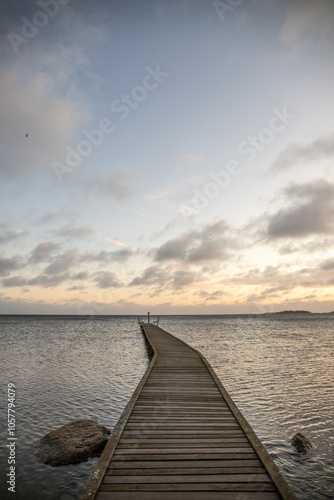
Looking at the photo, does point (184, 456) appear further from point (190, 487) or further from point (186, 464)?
point (190, 487)

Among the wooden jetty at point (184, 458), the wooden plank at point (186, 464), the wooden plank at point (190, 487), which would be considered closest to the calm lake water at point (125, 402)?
the wooden jetty at point (184, 458)

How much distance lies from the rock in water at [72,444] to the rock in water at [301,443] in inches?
203

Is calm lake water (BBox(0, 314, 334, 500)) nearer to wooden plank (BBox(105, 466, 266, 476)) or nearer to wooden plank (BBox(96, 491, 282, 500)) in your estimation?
wooden plank (BBox(105, 466, 266, 476))

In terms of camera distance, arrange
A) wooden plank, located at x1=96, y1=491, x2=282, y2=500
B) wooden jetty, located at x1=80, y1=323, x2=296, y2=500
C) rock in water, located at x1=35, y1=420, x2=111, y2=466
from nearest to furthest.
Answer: wooden plank, located at x1=96, y1=491, x2=282, y2=500, wooden jetty, located at x1=80, y1=323, x2=296, y2=500, rock in water, located at x1=35, y1=420, x2=111, y2=466

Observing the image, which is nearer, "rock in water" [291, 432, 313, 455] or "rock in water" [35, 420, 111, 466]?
"rock in water" [35, 420, 111, 466]

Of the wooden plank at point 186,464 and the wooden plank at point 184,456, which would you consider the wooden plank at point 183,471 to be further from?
the wooden plank at point 184,456

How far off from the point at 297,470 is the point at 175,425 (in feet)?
10.3

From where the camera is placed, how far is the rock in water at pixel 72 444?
23.7 ft

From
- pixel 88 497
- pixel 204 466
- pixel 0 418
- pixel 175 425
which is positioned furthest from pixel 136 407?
pixel 0 418

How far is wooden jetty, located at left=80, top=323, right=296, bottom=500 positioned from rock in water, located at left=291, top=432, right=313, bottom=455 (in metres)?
2.14

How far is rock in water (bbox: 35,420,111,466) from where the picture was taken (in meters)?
7.21

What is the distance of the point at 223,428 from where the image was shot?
660 cm

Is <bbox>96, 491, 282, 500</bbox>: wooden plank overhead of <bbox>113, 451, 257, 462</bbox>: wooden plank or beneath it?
beneath

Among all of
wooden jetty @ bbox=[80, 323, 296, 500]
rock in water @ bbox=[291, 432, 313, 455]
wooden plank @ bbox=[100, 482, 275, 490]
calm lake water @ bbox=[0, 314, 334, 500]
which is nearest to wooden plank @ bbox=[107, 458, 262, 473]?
wooden jetty @ bbox=[80, 323, 296, 500]
